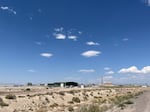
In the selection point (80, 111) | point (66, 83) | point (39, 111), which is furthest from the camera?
point (66, 83)

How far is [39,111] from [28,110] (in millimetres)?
1941

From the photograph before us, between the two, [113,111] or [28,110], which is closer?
[113,111]

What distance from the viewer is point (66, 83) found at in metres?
172

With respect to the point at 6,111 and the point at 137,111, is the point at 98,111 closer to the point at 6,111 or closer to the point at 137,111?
the point at 137,111

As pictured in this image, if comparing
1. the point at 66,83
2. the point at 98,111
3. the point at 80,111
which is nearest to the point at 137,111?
the point at 98,111

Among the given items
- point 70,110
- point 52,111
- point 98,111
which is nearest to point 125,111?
point 98,111

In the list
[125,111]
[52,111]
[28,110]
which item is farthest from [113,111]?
[28,110]

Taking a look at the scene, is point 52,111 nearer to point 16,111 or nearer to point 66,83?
point 16,111

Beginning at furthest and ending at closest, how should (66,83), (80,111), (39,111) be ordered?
(66,83) < (39,111) < (80,111)

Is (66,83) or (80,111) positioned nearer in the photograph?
(80,111)

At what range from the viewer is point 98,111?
26734 millimetres

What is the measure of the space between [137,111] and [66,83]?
145268mm

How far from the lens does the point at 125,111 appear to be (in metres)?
27.8

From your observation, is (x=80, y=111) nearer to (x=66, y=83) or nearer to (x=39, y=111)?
(x=39, y=111)
